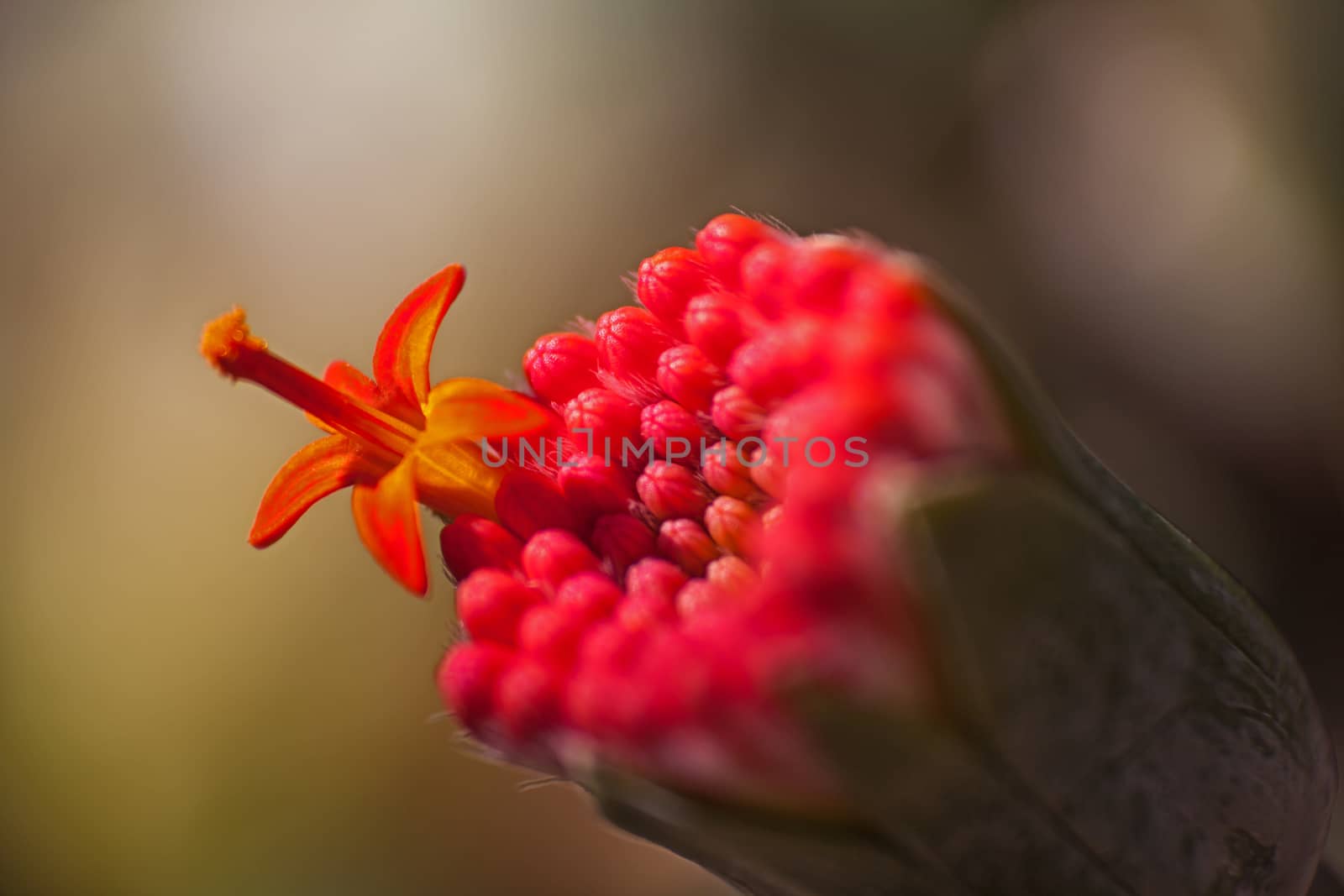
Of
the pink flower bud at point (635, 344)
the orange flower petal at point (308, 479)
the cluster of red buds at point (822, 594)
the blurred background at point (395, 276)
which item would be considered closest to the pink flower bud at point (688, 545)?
the cluster of red buds at point (822, 594)

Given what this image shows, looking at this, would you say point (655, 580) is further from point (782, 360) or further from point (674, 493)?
point (782, 360)


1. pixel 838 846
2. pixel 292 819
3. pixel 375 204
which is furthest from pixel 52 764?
pixel 838 846

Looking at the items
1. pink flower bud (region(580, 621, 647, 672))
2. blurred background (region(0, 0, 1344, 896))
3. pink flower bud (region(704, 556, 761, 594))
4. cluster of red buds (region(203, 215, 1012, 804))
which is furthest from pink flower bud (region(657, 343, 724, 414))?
blurred background (region(0, 0, 1344, 896))

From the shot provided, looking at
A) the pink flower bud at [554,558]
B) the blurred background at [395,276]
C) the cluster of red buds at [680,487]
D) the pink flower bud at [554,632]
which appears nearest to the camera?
the cluster of red buds at [680,487]

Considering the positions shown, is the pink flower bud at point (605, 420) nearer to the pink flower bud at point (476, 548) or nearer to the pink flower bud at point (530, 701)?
the pink flower bud at point (476, 548)

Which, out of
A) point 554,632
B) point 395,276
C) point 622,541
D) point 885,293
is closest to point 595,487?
point 622,541

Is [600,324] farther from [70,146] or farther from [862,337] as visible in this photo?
[70,146]
